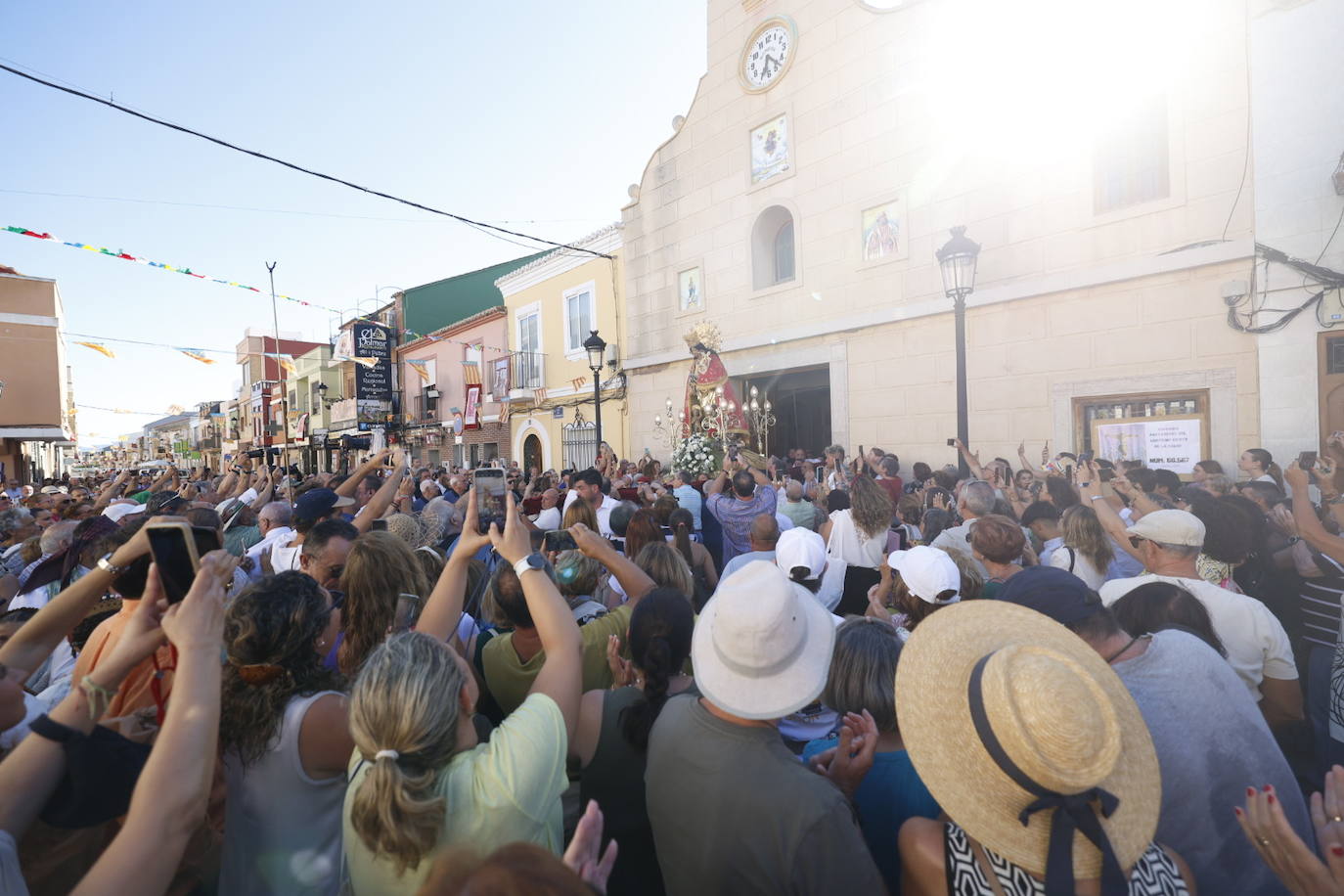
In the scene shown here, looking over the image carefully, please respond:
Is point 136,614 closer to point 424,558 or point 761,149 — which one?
point 424,558

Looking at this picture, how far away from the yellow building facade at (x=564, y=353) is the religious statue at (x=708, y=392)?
174 inches

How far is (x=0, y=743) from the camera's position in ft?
5.61

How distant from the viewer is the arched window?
13086 millimetres

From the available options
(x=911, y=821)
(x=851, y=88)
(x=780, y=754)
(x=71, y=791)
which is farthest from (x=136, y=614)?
(x=851, y=88)

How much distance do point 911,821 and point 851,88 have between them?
12452mm

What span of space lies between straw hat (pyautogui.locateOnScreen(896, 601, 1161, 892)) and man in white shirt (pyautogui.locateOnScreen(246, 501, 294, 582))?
4546 mm

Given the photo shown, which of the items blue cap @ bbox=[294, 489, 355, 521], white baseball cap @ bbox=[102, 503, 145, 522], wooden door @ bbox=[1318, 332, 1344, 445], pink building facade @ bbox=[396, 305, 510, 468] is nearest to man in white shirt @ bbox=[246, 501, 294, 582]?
blue cap @ bbox=[294, 489, 355, 521]

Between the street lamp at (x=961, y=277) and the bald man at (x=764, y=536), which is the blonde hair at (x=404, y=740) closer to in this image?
the bald man at (x=764, y=536)

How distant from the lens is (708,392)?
11758mm

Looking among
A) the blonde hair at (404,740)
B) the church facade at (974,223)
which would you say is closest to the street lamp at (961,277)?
the church facade at (974,223)

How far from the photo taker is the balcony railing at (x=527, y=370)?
19219 millimetres

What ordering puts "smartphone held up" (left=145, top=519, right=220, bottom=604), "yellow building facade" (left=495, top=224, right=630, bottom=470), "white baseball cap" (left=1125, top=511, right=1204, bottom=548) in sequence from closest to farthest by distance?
"smartphone held up" (left=145, top=519, right=220, bottom=604)
"white baseball cap" (left=1125, top=511, right=1204, bottom=548)
"yellow building facade" (left=495, top=224, right=630, bottom=470)

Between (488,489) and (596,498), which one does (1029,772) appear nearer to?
(488,489)

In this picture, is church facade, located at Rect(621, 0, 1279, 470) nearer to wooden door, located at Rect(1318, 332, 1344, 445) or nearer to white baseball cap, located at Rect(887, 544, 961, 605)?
wooden door, located at Rect(1318, 332, 1344, 445)
